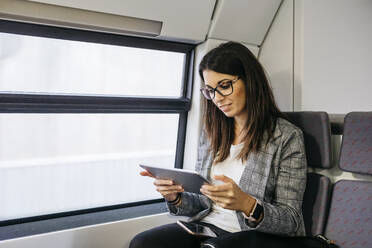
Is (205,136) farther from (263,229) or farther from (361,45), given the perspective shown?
(361,45)

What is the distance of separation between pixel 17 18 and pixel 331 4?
1.62 metres

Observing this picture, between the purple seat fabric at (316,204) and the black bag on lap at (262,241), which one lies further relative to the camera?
the purple seat fabric at (316,204)

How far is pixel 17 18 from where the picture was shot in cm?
136

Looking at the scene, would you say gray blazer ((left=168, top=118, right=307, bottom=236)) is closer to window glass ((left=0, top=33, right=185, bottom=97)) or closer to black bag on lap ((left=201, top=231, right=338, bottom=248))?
black bag on lap ((left=201, top=231, right=338, bottom=248))

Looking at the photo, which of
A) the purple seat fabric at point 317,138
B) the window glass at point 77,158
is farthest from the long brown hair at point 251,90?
the window glass at point 77,158

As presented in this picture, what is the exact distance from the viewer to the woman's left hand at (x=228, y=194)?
0.96 m

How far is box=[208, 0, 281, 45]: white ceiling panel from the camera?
172 centimetres

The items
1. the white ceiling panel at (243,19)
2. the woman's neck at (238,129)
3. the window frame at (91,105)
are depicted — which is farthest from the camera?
the white ceiling panel at (243,19)

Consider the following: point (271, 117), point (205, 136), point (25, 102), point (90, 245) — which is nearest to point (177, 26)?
point (205, 136)

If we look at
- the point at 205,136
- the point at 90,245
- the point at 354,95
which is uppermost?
the point at 354,95

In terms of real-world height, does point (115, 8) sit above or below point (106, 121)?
above

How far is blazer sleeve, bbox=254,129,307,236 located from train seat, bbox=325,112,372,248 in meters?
0.14

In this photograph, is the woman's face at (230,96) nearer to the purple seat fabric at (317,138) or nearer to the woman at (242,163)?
the woman at (242,163)

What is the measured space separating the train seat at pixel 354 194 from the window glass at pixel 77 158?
3.75 feet
